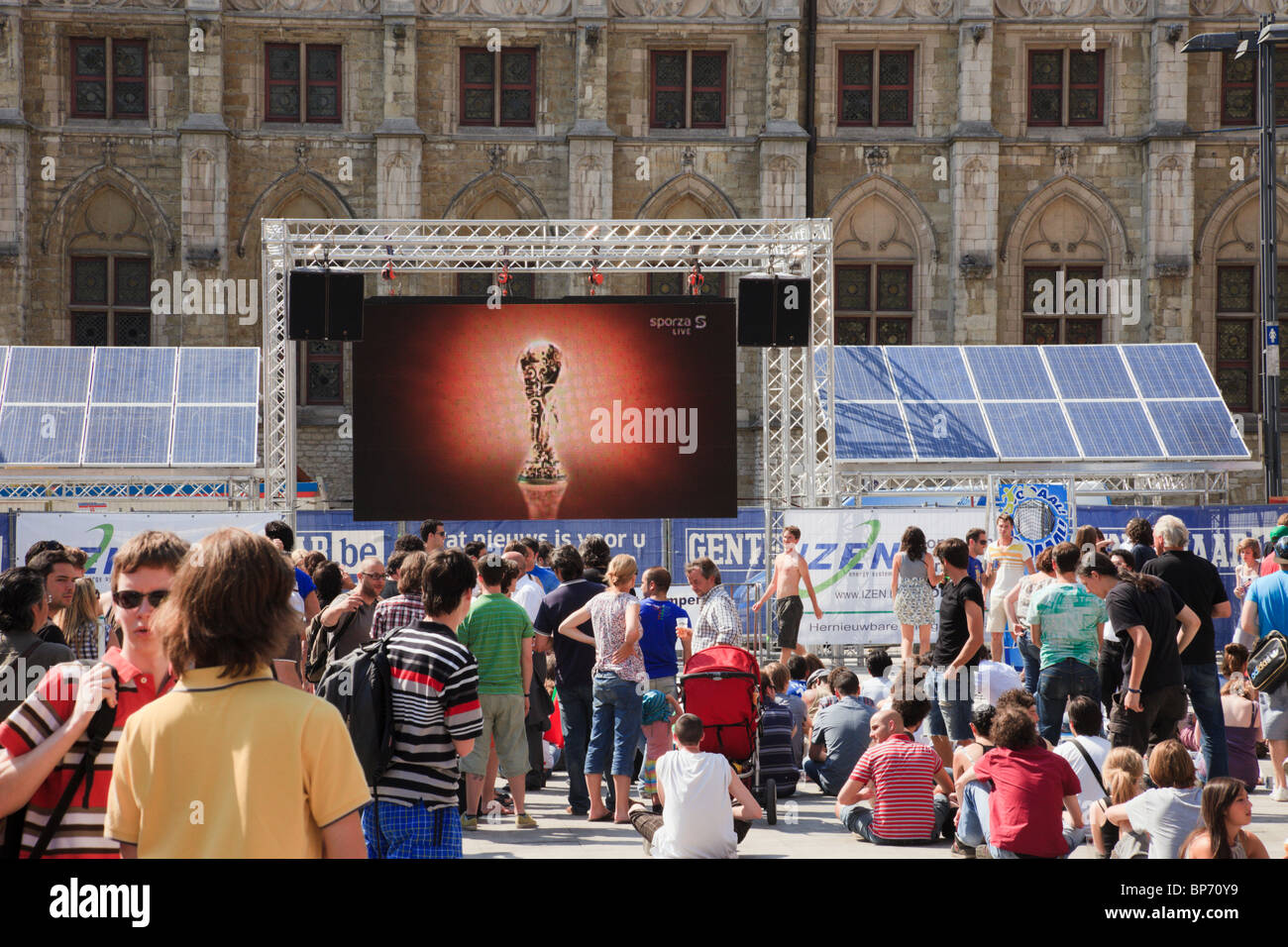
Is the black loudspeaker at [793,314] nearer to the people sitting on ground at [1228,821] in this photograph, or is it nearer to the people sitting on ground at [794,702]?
the people sitting on ground at [794,702]

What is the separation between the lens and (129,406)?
1991cm

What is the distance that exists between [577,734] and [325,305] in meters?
8.58

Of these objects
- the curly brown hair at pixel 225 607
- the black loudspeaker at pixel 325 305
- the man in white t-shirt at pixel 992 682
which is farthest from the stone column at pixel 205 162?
the curly brown hair at pixel 225 607

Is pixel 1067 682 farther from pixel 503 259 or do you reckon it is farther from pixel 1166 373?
pixel 1166 373

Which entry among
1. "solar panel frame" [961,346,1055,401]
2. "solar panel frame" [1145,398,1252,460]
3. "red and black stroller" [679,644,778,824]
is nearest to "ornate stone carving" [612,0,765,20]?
"solar panel frame" [961,346,1055,401]

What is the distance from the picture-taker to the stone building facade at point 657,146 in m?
26.4

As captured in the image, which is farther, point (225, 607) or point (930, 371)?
point (930, 371)

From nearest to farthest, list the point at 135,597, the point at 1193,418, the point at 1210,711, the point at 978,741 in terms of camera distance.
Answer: the point at 135,597 → the point at 978,741 → the point at 1210,711 → the point at 1193,418

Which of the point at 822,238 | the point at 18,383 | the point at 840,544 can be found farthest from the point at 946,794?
the point at 18,383

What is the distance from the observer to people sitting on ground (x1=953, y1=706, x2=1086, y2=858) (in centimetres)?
668

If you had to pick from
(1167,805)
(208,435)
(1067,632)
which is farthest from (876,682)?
(208,435)

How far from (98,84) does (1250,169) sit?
22.8 m

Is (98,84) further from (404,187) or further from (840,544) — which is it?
(840,544)

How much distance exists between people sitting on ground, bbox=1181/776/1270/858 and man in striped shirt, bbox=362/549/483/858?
2.85 m
